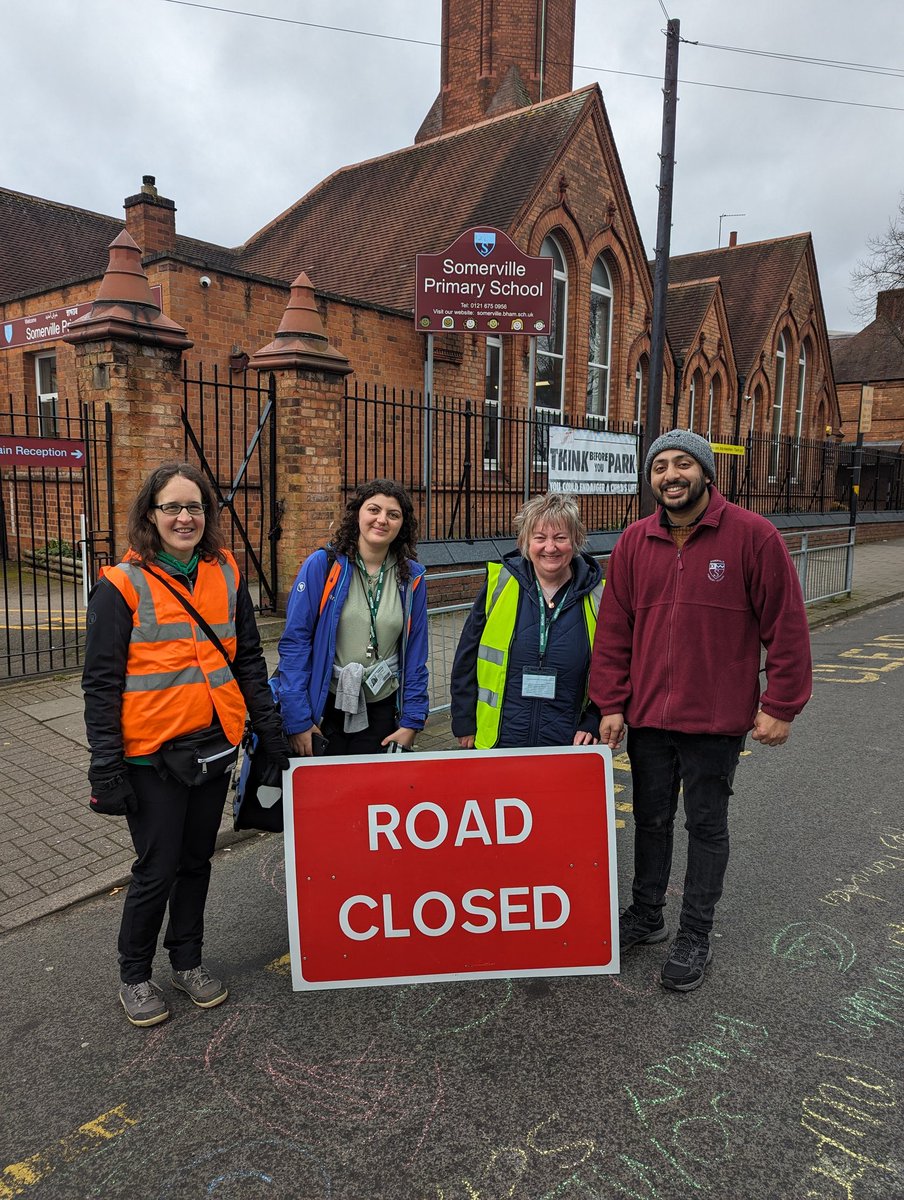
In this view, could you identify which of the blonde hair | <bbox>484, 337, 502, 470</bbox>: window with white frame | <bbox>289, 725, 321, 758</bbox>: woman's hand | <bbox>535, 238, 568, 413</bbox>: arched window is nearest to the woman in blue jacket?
<bbox>289, 725, 321, 758</bbox>: woman's hand

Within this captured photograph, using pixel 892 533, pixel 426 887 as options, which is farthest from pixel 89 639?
pixel 892 533

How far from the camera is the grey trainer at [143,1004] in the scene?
2.80 meters

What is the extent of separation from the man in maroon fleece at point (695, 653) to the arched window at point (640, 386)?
1653 cm

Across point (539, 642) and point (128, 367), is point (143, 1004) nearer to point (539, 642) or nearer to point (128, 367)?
point (539, 642)

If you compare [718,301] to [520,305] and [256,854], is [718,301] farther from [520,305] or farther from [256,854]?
[256,854]

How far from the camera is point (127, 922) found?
9.17 feet

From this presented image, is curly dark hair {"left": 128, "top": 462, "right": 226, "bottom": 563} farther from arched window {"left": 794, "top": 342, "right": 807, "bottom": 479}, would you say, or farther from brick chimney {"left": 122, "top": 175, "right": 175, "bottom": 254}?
arched window {"left": 794, "top": 342, "right": 807, "bottom": 479}

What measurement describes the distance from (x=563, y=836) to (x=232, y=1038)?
51.5 inches

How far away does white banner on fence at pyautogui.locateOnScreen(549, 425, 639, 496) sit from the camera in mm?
12219

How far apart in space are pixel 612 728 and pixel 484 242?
1024 centimetres

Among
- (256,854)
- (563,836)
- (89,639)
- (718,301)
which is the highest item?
(718,301)

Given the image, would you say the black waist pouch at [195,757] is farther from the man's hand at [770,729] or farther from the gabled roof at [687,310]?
the gabled roof at [687,310]

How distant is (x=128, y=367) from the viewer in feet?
24.1

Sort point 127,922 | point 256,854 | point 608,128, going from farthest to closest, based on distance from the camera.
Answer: point 608,128, point 256,854, point 127,922
